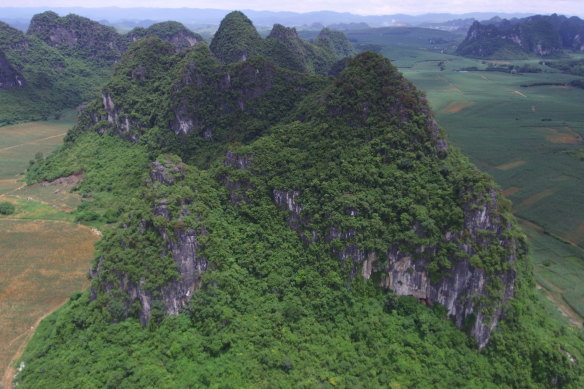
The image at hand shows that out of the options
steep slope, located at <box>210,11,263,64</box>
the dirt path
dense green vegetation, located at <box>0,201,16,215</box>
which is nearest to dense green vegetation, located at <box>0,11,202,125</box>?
steep slope, located at <box>210,11,263,64</box>

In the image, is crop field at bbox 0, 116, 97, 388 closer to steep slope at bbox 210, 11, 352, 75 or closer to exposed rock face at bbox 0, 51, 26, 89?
exposed rock face at bbox 0, 51, 26, 89

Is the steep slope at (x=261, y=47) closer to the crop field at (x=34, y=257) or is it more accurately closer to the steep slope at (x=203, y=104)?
the steep slope at (x=203, y=104)

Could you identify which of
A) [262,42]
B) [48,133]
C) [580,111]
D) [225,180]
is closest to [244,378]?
[225,180]

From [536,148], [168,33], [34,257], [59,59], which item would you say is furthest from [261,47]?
[34,257]

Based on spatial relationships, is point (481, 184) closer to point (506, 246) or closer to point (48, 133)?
point (506, 246)

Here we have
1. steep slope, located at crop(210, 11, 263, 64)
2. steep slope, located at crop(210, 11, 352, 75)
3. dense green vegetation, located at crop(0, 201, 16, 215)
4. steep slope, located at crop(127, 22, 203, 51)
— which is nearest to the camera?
dense green vegetation, located at crop(0, 201, 16, 215)

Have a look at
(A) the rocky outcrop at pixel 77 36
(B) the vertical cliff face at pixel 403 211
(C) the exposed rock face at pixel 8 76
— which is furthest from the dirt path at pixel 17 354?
(A) the rocky outcrop at pixel 77 36
